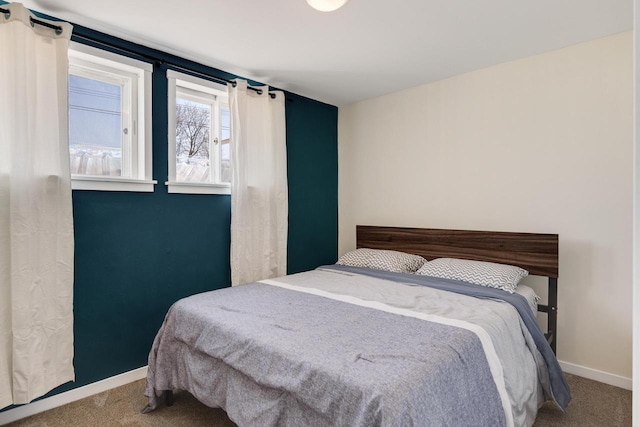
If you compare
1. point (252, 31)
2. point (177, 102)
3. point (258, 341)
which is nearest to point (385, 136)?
point (252, 31)

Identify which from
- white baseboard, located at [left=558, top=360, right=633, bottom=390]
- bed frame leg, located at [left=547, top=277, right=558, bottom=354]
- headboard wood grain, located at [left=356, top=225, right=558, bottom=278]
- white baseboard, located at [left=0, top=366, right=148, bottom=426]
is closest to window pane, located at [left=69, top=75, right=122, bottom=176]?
white baseboard, located at [left=0, top=366, right=148, bottom=426]

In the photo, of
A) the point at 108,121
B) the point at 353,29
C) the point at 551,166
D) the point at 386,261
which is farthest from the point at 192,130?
the point at 551,166

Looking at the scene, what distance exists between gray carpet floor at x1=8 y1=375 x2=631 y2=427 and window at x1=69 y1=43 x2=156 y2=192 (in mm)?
1352

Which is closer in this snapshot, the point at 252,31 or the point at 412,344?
the point at 412,344

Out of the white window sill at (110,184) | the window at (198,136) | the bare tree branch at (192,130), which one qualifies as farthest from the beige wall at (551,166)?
the white window sill at (110,184)

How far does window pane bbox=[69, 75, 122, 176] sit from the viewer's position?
7.54ft

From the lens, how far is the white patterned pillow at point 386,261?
2.95m

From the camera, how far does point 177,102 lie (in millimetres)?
2789

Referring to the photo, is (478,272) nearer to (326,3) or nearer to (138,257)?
(326,3)

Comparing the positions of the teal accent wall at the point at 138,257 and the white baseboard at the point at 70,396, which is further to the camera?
the teal accent wall at the point at 138,257

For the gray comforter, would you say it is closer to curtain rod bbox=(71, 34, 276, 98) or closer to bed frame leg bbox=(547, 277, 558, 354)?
bed frame leg bbox=(547, 277, 558, 354)

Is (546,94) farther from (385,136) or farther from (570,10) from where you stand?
(385,136)

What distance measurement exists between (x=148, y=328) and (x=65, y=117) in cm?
151

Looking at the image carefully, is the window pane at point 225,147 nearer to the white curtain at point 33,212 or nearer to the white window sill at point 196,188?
the white window sill at point 196,188
